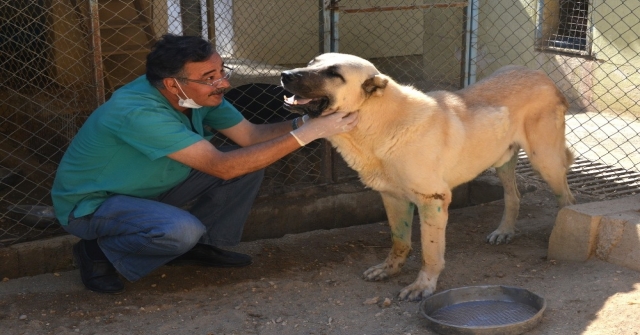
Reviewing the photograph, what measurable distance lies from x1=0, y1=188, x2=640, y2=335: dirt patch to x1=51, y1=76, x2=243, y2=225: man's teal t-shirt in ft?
1.69

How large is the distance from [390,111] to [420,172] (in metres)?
0.36

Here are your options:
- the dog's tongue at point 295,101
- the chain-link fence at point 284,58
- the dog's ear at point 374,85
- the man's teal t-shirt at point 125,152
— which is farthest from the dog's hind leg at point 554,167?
the man's teal t-shirt at point 125,152

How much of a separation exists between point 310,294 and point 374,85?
121 cm

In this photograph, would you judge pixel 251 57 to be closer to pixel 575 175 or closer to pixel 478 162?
pixel 575 175

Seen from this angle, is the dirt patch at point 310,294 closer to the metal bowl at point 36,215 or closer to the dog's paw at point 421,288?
the dog's paw at point 421,288

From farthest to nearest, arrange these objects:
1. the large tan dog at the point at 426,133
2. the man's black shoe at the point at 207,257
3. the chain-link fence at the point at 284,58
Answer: the chain-link fence at the point at 284,58
the man's black shoe at the point at 207,257
the large tan dog at the point at 426,133

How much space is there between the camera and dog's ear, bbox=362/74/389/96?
3.74 metres

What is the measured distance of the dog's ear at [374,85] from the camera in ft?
12.3

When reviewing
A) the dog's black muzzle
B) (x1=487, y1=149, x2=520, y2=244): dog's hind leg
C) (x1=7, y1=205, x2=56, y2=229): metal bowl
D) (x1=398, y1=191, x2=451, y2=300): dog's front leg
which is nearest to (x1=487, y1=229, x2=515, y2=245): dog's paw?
(x1=487, y1=149, x2=520, y2=244): dog's hind leg

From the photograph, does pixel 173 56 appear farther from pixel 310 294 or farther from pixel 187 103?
pixel 310 294

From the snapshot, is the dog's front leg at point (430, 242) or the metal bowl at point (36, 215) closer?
the dog's front leg at point (430, 242)

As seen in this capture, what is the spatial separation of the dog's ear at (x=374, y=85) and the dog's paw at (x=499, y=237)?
164 centimetres

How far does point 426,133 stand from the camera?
3879 mm

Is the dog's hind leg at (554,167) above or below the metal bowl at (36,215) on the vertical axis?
above
